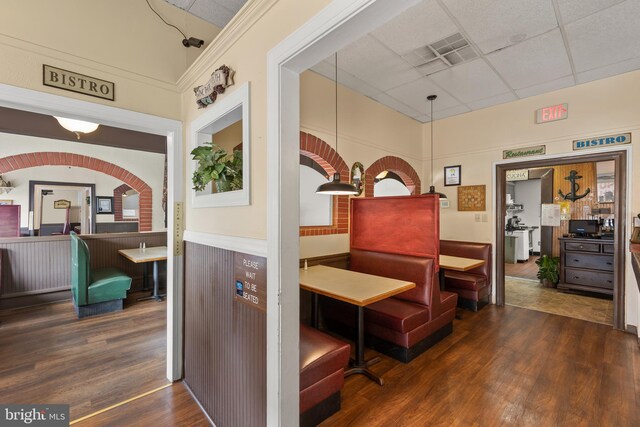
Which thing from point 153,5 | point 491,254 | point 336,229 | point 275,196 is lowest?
point 491,254

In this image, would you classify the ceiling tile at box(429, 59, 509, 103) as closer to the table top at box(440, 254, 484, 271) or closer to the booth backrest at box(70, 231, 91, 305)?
the table top at box(440, 254, 484, 271)

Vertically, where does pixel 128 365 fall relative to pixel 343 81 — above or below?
below

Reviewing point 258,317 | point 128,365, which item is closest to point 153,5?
point 258,317

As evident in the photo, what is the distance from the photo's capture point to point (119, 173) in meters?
5.22

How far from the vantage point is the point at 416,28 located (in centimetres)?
239

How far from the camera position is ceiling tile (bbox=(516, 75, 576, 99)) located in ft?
11.0

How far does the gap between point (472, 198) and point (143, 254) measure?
5110 millimetres

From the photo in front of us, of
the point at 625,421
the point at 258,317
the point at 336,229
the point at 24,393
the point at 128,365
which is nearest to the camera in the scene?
the point at 258,317

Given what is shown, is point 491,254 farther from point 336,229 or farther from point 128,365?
point 128,365

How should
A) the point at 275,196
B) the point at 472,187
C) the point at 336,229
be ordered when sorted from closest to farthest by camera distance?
the point at 275,196 < the point at 336,229 < the point at 472,187

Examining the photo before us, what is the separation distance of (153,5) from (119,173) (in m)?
4.10

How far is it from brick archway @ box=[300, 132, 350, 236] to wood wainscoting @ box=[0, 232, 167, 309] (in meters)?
3.63

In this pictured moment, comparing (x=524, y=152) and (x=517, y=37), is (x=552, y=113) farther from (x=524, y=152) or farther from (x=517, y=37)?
(x=517, y=37)

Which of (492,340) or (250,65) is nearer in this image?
(250,65)
